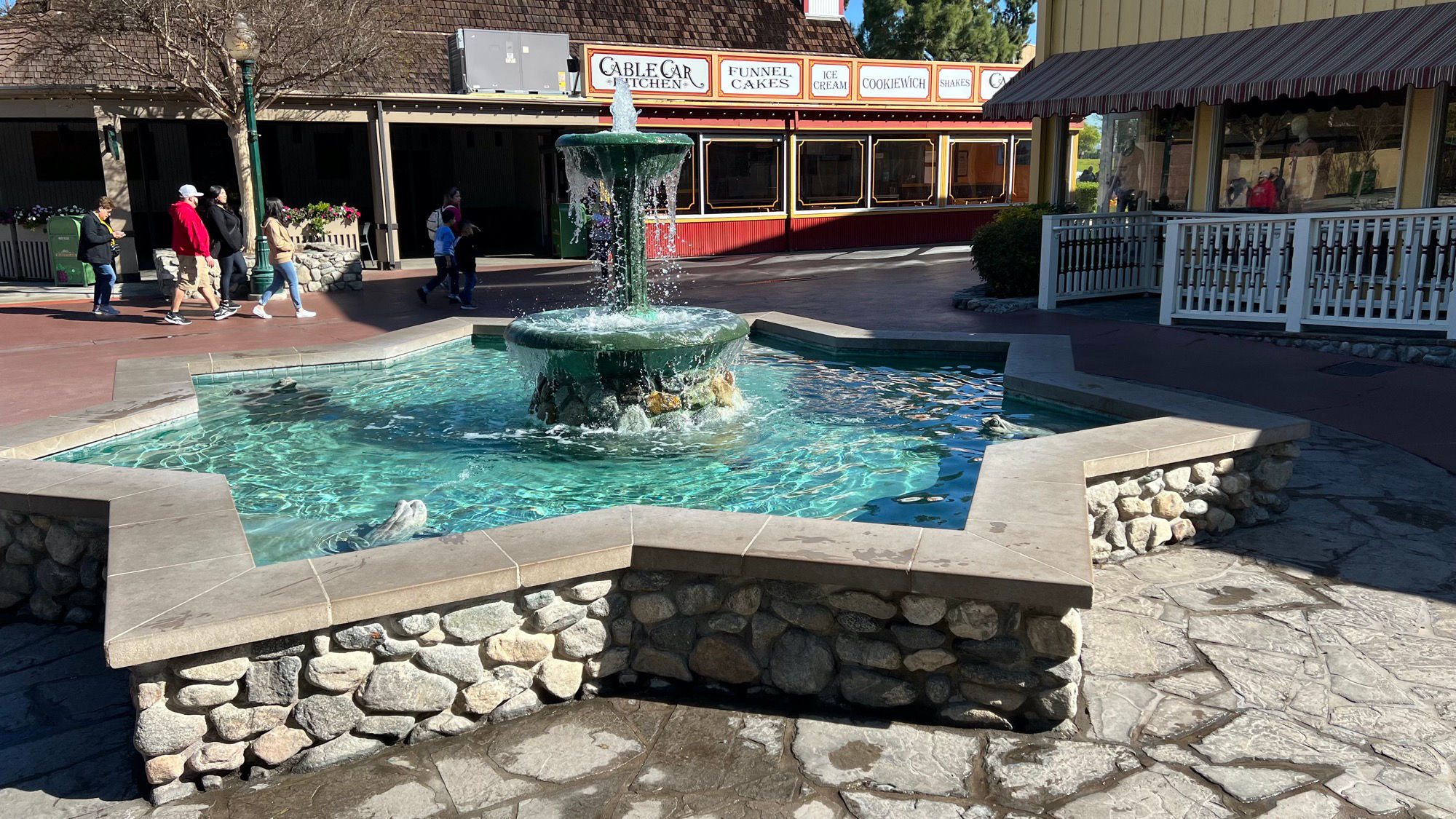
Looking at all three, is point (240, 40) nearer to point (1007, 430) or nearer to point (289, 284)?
point (289, 284)

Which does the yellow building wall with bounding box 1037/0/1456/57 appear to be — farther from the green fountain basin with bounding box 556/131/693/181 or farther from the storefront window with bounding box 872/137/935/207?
the storefront window with bounding box 872/137/935/207

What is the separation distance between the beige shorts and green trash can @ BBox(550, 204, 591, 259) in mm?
8883

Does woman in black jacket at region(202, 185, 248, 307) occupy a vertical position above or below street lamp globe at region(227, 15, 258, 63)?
below

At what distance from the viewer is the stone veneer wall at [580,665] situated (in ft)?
11.7

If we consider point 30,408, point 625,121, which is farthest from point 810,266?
point 30,408

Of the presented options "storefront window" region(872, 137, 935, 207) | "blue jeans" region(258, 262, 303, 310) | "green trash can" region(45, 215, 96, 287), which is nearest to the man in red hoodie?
"blue jeans" region(258, 262, 303, 310)

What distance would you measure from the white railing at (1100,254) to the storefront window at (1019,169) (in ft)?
44.3

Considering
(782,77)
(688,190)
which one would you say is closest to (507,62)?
(688,190)

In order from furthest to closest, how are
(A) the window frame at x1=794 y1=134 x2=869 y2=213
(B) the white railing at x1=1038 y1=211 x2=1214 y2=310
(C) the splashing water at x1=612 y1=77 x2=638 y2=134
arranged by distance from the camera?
(A) the window frame at x1=794 y1=134 x2=869 y2=213
(B) the white railing at x1=1038 y1=211 x2=1214 y2=310
(C) the splashing water at x1=612 y1=77 x2=638 y2=134

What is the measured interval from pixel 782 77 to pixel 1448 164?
46.4 feet

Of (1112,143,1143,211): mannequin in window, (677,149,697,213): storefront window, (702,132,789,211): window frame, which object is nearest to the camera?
(1112,143,1143,211): mannequin in window

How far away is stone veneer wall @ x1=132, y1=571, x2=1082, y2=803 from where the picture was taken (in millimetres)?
3572

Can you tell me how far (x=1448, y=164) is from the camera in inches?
438

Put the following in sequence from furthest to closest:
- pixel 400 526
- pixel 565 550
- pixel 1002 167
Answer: pixel 1002 167 → pixel 400 526 → pixel 565 550
